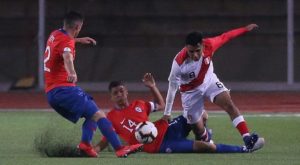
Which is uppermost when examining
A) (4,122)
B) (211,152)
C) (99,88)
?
(211,152)

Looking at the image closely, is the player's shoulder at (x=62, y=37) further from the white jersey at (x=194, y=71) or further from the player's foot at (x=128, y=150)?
the white jersey at (x=194, y=71)

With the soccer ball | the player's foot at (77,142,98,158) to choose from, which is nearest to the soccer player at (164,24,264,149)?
the soccer ball

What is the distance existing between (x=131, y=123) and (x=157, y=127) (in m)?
0.37

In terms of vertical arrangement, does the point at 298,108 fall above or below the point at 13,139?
below

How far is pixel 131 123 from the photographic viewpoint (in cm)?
1359

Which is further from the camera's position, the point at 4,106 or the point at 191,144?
the point at 4,106

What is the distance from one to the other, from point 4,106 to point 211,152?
13.1 metres

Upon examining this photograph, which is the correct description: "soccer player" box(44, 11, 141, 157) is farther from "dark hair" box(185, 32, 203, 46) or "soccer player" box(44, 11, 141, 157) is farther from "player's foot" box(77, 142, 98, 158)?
"dark hair" box(185, 32, 203, 46)

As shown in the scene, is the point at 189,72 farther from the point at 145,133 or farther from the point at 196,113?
the point at 145,133

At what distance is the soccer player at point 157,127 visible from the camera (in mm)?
13391

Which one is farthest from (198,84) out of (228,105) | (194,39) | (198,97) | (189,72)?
(194,39)

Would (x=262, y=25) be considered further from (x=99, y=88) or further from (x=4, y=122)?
(x=4, y=122)

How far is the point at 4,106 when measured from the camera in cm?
2562

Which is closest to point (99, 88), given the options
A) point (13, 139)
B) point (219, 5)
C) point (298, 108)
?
point (219, 5)
